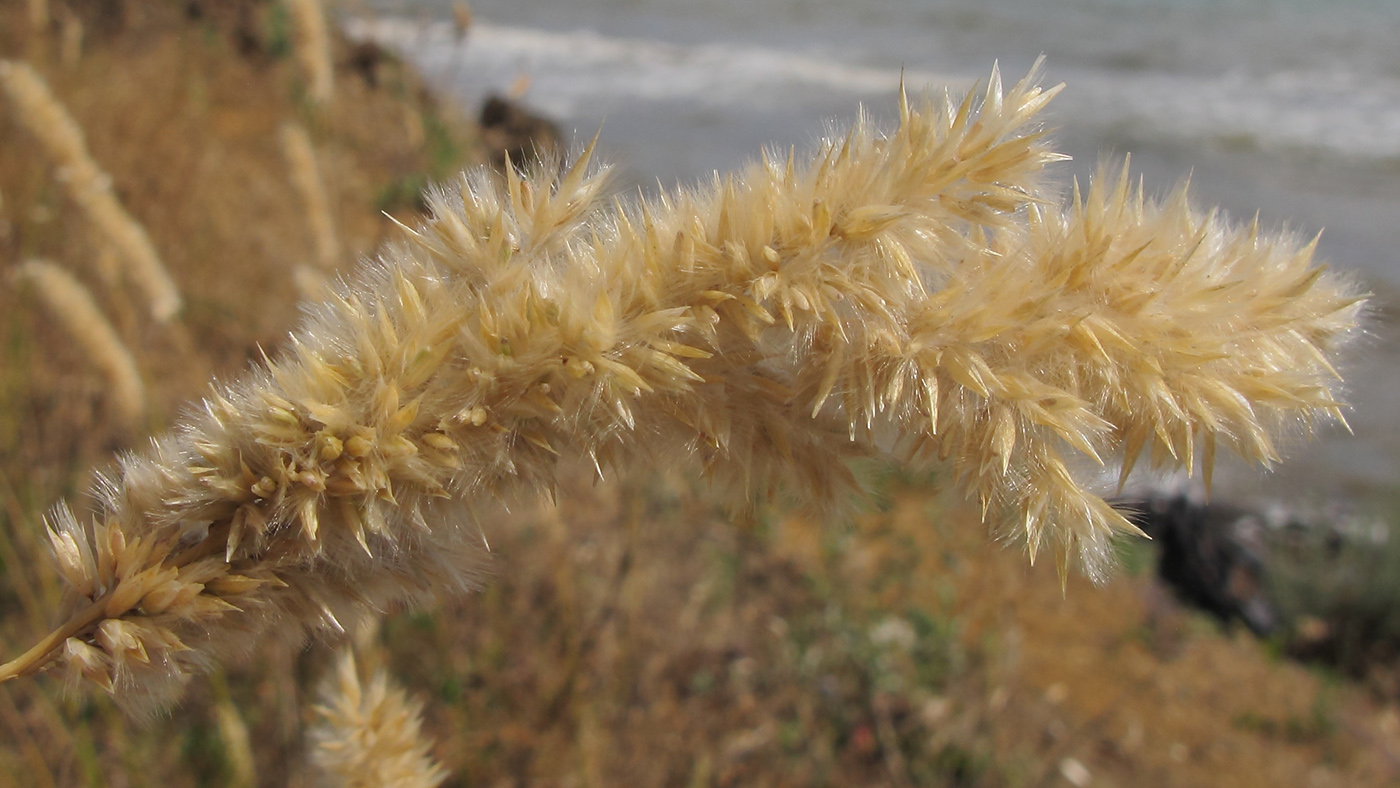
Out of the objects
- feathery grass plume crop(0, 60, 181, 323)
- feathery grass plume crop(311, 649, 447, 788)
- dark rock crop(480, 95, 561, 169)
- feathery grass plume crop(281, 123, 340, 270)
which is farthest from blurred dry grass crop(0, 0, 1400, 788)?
dark rock crop(480, 95, 561, 169)

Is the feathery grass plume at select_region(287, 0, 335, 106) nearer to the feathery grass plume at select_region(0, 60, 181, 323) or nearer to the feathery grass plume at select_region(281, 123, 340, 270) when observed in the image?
the feathery grass plume at select_region(281, 123, 340, 270)

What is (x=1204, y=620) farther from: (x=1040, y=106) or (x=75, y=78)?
(x=75, y=78)

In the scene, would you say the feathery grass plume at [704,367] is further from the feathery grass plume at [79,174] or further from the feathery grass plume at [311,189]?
the feathery grass plume at [311,189]

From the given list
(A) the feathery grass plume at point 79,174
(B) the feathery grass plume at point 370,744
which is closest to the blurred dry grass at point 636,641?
(A) the feathery grass plume at point 79,174

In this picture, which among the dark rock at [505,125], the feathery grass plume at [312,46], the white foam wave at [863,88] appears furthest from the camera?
the white foam wave at [863,88]

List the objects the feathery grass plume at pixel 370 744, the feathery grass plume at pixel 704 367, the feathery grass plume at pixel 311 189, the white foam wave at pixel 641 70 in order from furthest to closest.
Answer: the white foam wave at pixel 641 70, the feathery grass plume at pixel 311 189, the feathery grass plume at pixel 370 744, the feathery grass plume at pixel 704 367

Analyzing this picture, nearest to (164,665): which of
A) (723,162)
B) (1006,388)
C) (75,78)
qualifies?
(1006,388)
